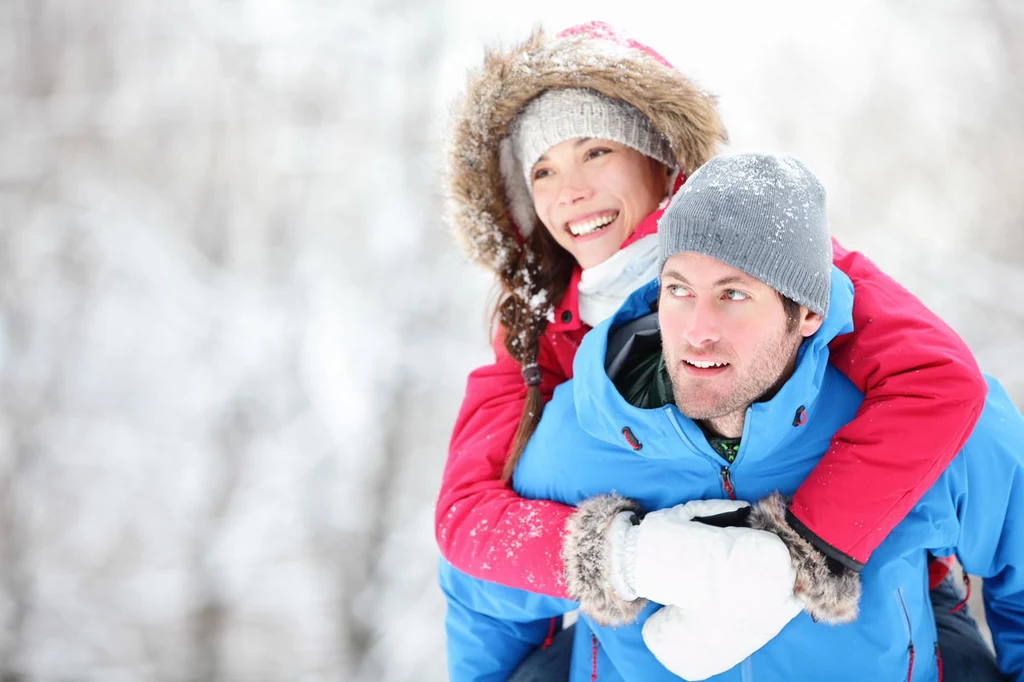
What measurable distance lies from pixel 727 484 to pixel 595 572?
276mm

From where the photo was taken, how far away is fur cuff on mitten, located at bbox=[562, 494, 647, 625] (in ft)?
4.45

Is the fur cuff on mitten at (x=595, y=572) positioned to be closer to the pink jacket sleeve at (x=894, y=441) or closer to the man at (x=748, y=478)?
the man at (x=748, y=478)

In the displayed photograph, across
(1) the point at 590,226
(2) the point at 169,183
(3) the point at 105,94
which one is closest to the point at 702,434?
(1) the point at 590,226

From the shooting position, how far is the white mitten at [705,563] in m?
1.24

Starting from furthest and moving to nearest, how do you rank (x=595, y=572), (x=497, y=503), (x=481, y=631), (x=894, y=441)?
(x=481, y=631)
(x=497, y=503)
(x=595, y=572)
(x=894, y=441)

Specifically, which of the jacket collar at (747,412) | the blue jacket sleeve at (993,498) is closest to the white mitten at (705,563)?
the jacket collar at (747,412)

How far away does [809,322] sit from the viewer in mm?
1325

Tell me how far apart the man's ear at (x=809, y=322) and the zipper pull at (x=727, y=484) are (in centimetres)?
27

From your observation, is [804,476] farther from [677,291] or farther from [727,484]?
[677,291]

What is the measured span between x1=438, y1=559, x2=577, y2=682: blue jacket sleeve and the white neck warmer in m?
0.65

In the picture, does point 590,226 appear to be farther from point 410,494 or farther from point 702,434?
point 410,494

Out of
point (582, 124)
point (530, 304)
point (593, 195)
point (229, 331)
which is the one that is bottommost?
point (229, 331)

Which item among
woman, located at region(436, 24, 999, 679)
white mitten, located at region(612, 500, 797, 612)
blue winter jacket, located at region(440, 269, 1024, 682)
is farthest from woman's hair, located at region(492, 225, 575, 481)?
white mitten, located at region(612, 500, 797, 612)

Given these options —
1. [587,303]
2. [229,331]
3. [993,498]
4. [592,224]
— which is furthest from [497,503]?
[229,331]
